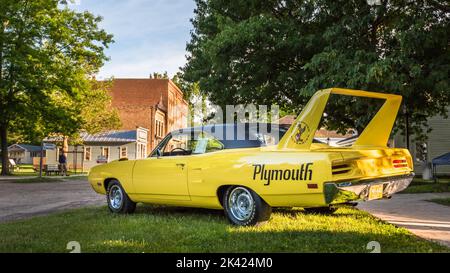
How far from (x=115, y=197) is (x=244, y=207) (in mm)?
3149

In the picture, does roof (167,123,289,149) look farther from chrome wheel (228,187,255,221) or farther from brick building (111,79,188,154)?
brick building (111,79,188,154)

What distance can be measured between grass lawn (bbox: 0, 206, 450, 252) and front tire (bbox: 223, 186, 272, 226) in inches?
6.4

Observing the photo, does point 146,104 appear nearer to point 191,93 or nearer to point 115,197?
point 191,93

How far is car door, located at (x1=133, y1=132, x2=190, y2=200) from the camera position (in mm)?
7410

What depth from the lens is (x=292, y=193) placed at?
5984 millimetres

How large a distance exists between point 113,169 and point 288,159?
3.91 metres

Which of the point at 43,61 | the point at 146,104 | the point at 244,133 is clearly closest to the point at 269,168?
the point at 244,133

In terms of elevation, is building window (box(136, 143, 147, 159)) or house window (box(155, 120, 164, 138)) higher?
house window (box(155, 120, 164, 138))

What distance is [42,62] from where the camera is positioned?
2694cm

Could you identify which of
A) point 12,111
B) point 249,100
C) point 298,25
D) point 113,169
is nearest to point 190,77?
point 249,100

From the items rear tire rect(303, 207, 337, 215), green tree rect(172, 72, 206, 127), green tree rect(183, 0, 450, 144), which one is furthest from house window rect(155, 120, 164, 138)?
rear tire rect(303, 207, 337, 215)

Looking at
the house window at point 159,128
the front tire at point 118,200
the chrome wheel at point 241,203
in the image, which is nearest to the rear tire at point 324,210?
the chrome wheel at point 241,203

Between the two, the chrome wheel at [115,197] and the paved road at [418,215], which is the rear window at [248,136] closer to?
the paved road at [418,215]
